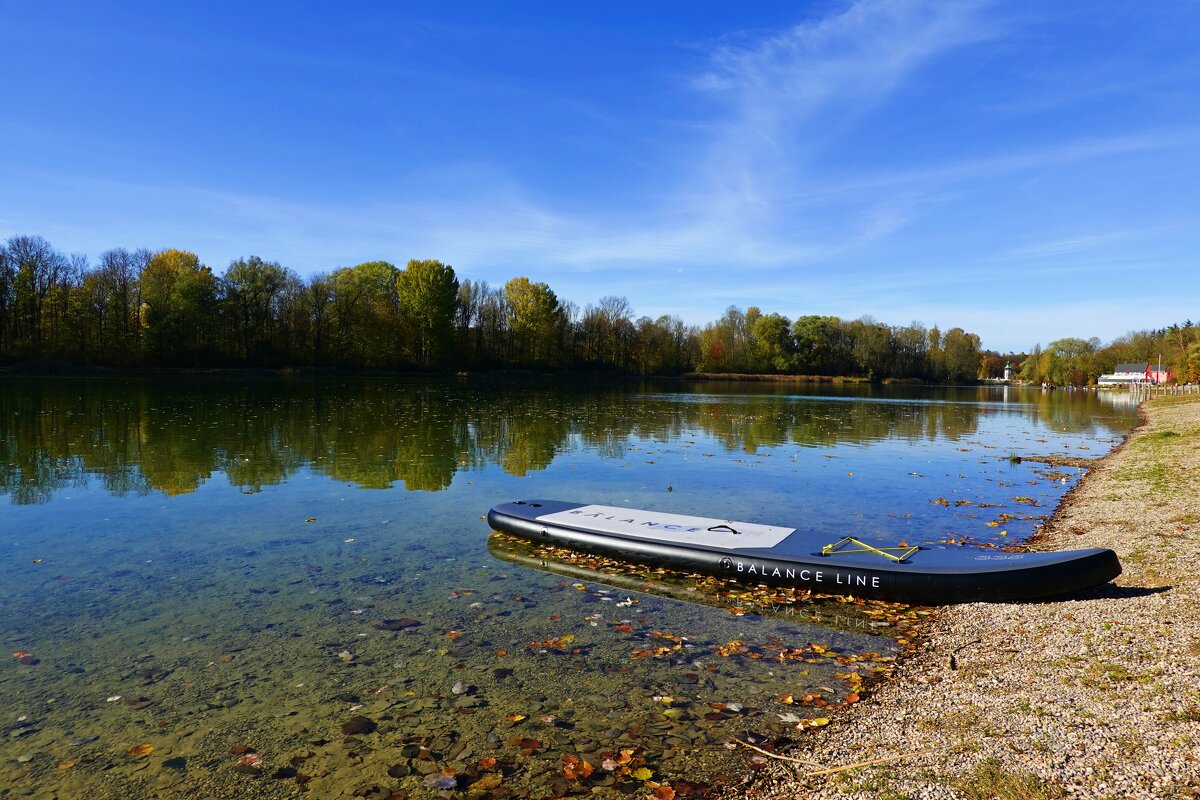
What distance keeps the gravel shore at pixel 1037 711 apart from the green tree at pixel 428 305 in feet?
244

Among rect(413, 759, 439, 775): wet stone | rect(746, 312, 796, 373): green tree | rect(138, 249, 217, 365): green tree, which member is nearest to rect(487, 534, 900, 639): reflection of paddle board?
rect(413, 759, 439, 775): wet stone

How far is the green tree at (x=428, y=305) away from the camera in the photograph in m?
76.2

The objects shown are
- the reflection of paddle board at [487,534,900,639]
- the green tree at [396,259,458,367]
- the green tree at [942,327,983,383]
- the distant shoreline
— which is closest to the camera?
the reflection of paddle board at [487,534,900,639]

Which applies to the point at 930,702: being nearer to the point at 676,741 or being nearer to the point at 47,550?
the point at 676,741

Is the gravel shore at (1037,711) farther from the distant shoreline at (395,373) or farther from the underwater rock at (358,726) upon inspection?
the distant shoreline at (395,373)

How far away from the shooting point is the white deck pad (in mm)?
8523

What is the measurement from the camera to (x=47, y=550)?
8773 mm

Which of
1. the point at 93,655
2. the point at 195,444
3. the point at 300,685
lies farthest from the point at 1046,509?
the point at 195,444

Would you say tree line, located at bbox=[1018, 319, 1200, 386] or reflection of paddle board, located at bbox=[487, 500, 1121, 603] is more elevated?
Result: tree line, located at bbox=[1018, 319, 1200, 386]

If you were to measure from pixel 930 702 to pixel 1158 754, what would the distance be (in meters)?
1.38

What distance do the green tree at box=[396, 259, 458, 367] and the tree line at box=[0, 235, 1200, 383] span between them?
149mm

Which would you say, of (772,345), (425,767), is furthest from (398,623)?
→ (772,345)

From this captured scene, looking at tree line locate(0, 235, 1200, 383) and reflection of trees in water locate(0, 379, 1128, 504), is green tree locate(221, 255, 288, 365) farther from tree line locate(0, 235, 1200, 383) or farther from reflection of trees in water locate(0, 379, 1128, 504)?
reflection of trees in water locate(0, 379, 1128, 504)

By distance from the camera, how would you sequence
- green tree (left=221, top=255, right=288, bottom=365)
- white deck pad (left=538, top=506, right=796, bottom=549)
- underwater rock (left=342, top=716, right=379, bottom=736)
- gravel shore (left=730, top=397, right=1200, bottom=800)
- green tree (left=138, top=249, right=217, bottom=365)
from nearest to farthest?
gravel shore (left=730, top=397, right=1200, bottom=800) < underwater rock (left=342, top=716, right=379, bottom=736) < white deck pad (left=538, top=506, right=796, bottom=549) < green tree (left=138, top=249, right=217, bottom=365) < green tree (left=221, top=255, right=288, bottom=365)
